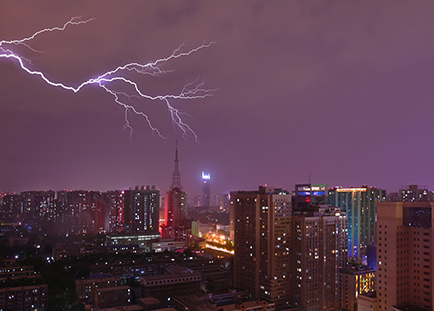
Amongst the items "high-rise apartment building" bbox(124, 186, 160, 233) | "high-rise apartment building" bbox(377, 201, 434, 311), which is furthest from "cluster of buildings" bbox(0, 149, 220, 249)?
"high-rise apartment building" bbox(377, 201, 434, 311)

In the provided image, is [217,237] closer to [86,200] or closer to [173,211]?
[173,211]

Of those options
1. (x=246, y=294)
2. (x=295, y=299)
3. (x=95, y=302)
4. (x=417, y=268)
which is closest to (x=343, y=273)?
(x=295, y=299)

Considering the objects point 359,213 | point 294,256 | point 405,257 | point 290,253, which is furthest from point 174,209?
point 405,257

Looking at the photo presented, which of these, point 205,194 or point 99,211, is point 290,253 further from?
point 205,194

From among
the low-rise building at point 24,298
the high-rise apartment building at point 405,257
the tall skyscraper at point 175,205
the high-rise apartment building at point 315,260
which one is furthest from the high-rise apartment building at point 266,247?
the tall skyscraper at point 175,205

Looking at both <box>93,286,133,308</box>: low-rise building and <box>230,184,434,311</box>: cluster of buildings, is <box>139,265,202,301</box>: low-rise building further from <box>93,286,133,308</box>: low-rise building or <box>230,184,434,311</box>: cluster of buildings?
<box>230,184,434,311</box>: cluster of buildings

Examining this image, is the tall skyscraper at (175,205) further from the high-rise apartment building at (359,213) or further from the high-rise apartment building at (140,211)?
the high-rise apartment building at (359,213)
